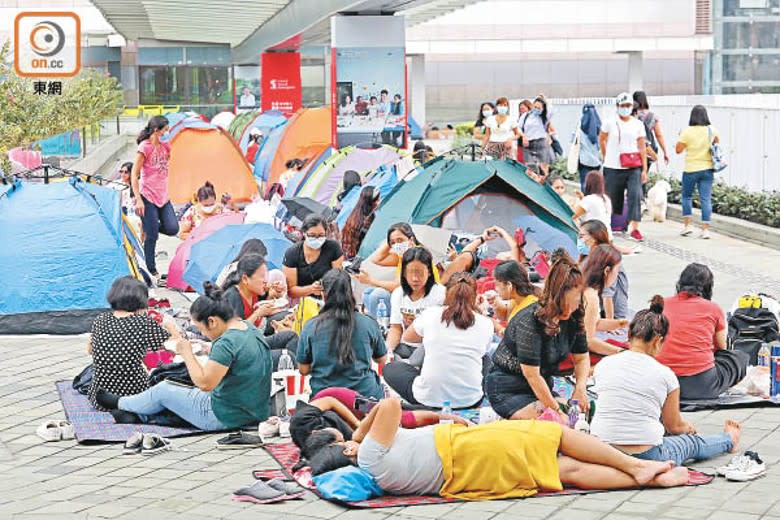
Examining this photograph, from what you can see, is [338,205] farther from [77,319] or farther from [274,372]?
[274,372]

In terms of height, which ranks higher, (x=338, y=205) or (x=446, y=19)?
(x=446, y=19)

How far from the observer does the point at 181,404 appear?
9.30m

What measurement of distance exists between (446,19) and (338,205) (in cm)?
3713

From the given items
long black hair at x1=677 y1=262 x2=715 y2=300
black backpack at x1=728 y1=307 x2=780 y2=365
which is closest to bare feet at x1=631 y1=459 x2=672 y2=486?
long black hair at x1=677 y1=262 x2=715 y2=300

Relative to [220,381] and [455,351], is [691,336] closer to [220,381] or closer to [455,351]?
[455,351]

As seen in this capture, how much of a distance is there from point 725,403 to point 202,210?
8.90 meters

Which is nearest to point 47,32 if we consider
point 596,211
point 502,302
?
point 596,211

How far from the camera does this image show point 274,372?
9.72m

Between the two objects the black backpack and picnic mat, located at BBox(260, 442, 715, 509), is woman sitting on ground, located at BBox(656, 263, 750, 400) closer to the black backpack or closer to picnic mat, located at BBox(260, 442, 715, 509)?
the black backpack

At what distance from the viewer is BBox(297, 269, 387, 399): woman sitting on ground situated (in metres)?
8.95

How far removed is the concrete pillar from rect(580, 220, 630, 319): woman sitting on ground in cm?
3864

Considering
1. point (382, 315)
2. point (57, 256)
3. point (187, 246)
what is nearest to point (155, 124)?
point (187, 246)

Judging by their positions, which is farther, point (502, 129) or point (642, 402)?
point (502, 129)

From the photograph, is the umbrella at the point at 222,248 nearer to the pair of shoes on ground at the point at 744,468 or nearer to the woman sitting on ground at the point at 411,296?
the woman sitting on ground at the point at 411,296
